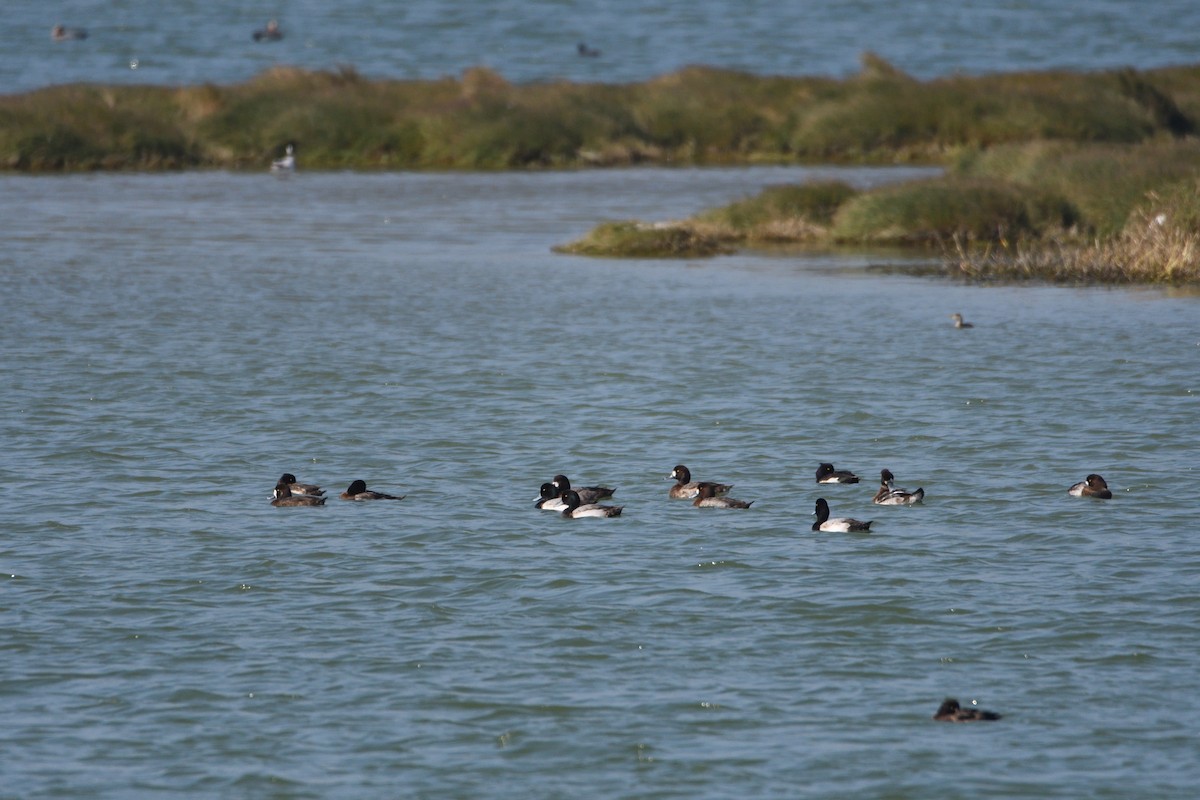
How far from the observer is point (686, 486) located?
18.9 meters

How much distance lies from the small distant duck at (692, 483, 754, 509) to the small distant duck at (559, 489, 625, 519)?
0.90 metres

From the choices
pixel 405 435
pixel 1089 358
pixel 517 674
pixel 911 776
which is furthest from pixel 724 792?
pixel 1089 358

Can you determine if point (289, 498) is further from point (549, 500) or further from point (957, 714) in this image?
point (957, 714)

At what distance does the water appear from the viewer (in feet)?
313

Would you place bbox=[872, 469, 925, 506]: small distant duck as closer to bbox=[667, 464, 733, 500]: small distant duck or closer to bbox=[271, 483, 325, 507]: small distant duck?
bbox=[667, 464, 733, 500]: small distant duck

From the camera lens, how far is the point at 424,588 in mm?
15664

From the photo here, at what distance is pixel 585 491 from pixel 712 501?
130 centimetres

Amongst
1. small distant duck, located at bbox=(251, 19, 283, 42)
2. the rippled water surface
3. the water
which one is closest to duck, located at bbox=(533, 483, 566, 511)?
the rippled water surface

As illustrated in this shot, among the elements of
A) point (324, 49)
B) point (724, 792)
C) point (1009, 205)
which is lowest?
point (724, 792)

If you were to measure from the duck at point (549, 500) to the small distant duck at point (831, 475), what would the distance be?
2.88m

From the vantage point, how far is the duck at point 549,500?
59.7ft

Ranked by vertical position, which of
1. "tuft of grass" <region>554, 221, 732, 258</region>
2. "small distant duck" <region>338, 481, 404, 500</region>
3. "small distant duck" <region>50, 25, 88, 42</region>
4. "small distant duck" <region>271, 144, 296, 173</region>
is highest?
"small distant duck" <region>50, 25, 88, 42</region>

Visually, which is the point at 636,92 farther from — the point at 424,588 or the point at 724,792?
the point at 724,792

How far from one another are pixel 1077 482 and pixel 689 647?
7.03m
